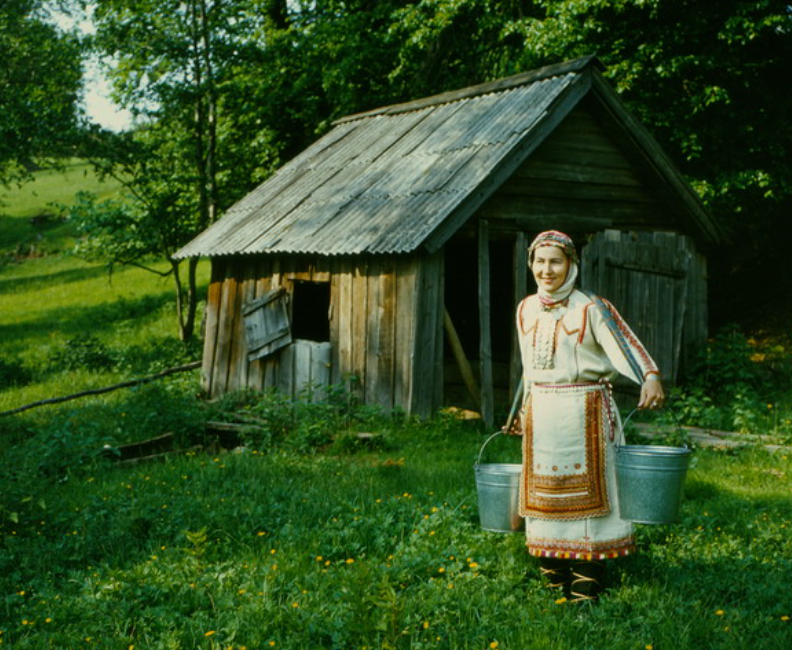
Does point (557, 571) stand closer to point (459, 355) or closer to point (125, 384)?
point (459, 355)

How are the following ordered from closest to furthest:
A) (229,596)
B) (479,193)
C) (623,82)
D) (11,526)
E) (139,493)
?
(229,596)
(11,526)
(139,493)
(479,193)
(623,82)

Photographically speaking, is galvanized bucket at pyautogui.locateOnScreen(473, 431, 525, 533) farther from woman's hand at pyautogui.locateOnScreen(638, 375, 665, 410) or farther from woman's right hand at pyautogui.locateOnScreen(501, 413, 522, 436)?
woman's hand at pyautogui.locateOnScreen(638, 375, 665, 410)

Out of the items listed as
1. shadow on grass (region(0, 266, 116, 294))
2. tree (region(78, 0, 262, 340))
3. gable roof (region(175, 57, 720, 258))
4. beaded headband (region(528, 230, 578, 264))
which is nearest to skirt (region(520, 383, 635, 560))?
beaded headband (region(528, 230, 578, 264))

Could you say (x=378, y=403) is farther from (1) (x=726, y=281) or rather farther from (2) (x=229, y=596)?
(1) (x=726, y=281)

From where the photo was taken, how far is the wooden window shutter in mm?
11094

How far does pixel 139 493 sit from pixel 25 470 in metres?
1.04

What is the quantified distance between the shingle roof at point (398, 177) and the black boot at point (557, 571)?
178 inches

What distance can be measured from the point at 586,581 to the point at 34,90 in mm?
14323

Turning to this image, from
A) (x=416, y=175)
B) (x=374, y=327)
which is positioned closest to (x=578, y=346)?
(x=374, y=327)

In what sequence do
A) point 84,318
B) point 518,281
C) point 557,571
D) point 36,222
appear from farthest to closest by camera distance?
point 36,222 → point 84,318 → point 518,281 → point 557,571

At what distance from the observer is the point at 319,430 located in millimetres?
8531

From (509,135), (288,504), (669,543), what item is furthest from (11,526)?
(509,135)

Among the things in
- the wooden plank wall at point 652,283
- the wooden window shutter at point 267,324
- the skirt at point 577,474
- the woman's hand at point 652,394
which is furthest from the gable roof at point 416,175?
the woman's hand at point 652,394

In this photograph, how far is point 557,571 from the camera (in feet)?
15.2
